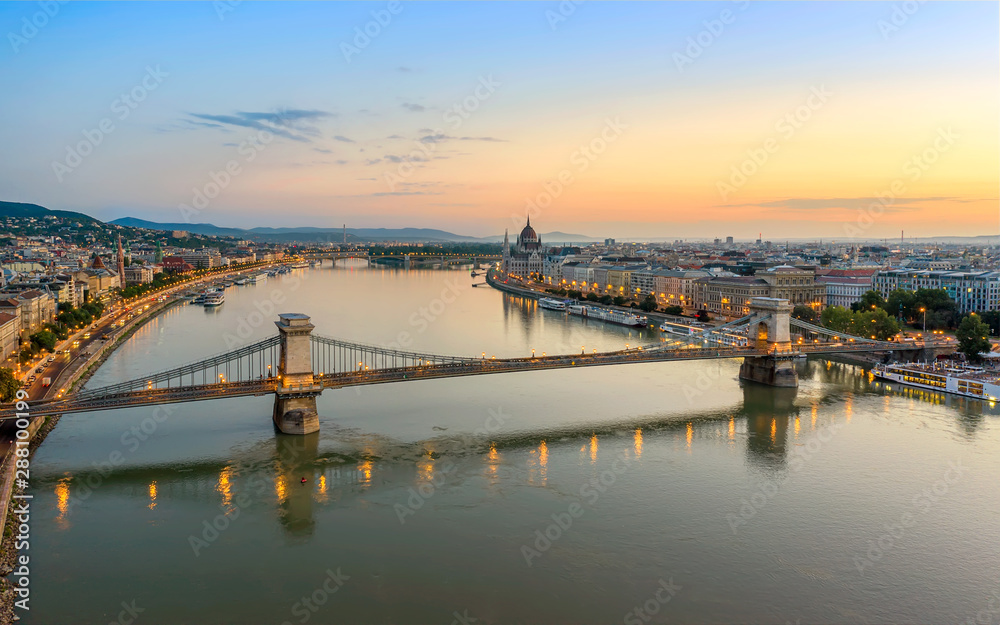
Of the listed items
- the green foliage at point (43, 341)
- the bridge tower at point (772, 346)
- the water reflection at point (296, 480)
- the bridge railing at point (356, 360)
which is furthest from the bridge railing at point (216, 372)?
the bridge tower at point (772, 346)

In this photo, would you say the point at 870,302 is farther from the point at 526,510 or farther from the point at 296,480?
the point at 296,480

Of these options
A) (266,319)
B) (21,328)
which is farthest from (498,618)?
(266,319)

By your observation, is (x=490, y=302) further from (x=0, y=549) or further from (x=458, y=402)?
(x=0, y=549)

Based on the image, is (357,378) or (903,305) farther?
(903,305)

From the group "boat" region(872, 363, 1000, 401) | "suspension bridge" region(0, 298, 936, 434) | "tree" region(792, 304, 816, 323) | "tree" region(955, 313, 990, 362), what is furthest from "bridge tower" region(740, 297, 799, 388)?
"tree" region(792, 304, 816, 323)

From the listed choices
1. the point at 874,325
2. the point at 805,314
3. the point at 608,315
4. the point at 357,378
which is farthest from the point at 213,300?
the point at 874,325

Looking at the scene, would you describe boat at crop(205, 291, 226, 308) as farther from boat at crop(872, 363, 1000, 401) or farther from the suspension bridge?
boat at crop(872, 363, 1000, 401)

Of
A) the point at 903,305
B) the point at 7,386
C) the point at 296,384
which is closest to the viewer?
the point at 7,386
